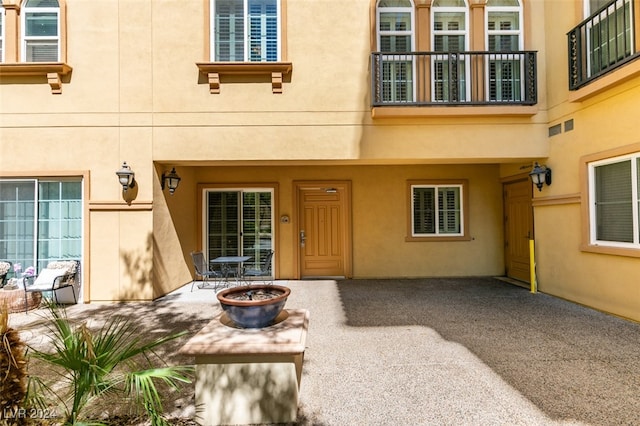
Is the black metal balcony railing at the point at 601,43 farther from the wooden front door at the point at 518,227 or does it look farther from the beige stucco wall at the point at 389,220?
the beige stucco wall at the point at 389,220

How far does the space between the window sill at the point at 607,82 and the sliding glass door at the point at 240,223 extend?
251 inches

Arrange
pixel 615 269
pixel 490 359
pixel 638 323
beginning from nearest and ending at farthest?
pixel 490 359, pixel 638 323, pixel 615 269

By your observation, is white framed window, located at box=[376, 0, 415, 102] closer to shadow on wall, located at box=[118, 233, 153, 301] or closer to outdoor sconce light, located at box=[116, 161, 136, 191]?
outdoor sconce light, located at box=[116, 161, 136, 191]

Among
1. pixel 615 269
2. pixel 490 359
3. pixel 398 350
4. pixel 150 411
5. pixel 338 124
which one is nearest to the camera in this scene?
pixel 150 411

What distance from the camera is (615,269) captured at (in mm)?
5066

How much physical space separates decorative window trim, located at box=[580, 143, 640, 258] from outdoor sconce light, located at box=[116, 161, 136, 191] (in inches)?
310

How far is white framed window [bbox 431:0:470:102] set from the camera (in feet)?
20.4

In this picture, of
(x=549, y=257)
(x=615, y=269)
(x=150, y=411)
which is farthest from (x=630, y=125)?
(x=150, y=411)

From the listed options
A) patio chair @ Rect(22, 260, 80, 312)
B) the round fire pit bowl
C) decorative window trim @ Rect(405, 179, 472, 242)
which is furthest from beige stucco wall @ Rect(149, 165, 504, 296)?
the round fire pit bowl

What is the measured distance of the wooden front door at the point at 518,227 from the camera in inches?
291

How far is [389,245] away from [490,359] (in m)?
4.62

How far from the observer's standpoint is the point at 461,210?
8.35 m

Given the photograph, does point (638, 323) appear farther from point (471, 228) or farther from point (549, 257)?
point (471, 228)

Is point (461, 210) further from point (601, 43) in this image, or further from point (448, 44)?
point (601, 43)
